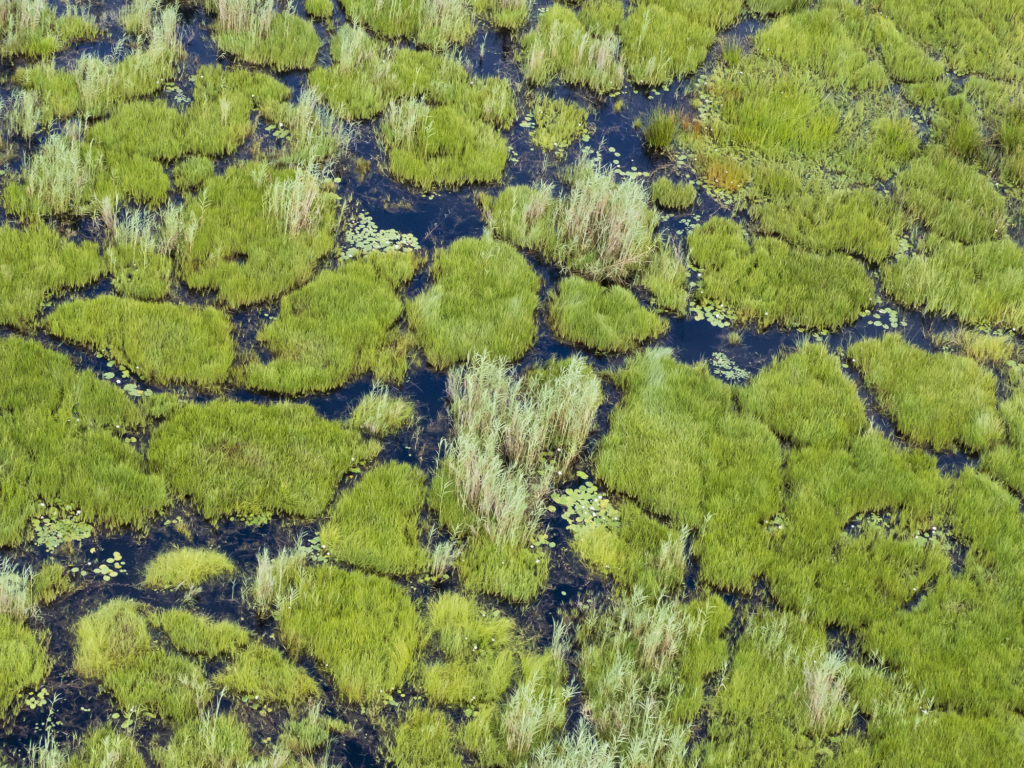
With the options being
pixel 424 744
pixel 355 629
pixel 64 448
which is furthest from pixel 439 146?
pixel 424 744

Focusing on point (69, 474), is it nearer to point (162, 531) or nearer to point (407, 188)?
point (162, 531)

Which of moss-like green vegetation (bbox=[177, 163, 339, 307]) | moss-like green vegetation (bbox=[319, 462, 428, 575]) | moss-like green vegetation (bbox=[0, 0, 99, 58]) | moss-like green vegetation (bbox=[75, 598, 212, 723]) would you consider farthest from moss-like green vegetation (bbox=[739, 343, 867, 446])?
moss-like green vegetation (bbox=[0, 0, 99, 58])

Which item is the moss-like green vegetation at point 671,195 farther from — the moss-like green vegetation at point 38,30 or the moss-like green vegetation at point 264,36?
the moss-like green vegetation at point 38,30

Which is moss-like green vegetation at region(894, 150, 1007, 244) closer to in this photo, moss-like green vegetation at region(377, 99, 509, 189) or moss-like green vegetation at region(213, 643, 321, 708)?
moss-like green vegetation at region(377, 99, 509, 189)

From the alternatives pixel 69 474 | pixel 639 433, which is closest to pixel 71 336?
pixel 69 474

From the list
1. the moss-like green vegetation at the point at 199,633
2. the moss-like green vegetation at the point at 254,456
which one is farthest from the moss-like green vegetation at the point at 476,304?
the moss-like green vegetation at the point at 199,633

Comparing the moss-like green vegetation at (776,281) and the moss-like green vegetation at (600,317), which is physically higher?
the moss-like green vegetation at (776,281)
